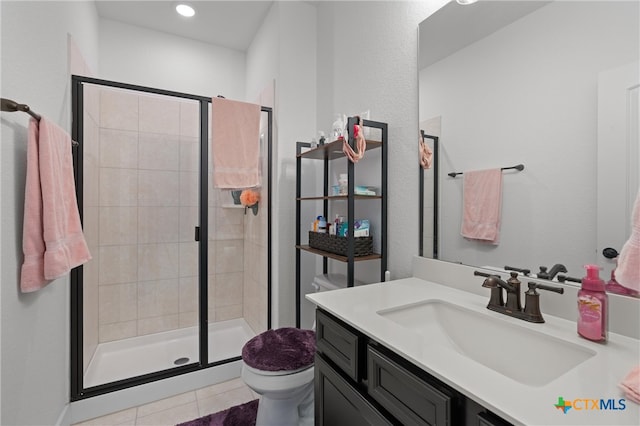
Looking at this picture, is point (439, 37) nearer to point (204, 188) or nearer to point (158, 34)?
point (204, 188)

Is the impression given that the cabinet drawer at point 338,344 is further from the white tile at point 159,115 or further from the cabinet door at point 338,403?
the white tile at point 159,115

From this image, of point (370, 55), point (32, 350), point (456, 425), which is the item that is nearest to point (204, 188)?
point (32, 350)

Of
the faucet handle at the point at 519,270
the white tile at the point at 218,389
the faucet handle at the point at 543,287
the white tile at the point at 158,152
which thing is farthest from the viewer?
the white tile at the point at 158,152

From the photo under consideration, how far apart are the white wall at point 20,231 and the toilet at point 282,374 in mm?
831

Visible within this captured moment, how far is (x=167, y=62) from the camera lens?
2.70 metres

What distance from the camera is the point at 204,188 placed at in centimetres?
205

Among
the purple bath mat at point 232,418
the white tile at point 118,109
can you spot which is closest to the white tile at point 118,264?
the white tile at point 118,109

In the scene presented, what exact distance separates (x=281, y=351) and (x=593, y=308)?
3.93 ft

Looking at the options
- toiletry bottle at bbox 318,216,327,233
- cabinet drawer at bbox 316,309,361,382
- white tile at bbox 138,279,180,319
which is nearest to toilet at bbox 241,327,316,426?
cabinet drawer at bbox 316,309,361,382

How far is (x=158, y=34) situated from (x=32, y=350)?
2.58 meters

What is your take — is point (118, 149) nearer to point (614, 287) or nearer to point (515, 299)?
point (515, 299)

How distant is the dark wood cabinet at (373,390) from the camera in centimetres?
62

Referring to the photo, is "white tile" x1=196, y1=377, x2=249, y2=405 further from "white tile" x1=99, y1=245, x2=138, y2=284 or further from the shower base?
"white tile" x1=99, y1=245, x2=138, y2=284

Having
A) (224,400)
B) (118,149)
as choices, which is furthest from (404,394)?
(118,149)
